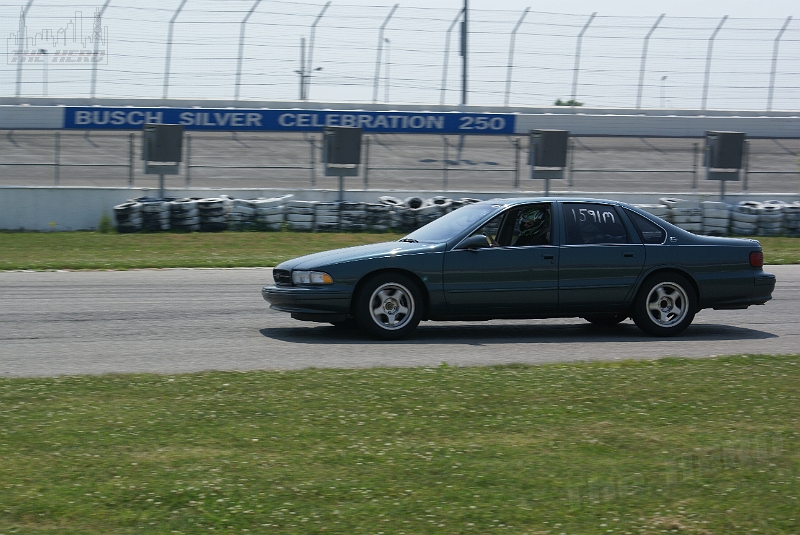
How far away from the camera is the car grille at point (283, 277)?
9375mm

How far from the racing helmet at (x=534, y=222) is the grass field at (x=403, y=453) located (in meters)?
2.55

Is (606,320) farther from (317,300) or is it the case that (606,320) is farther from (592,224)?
(317,300)

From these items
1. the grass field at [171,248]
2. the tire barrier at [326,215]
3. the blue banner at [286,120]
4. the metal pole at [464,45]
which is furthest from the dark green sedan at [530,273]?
the metal pole at [464,45]

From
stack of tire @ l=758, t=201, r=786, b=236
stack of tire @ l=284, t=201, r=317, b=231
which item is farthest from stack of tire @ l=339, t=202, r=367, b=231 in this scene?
stack of tire @ l=758, t=201, r=786, b=236

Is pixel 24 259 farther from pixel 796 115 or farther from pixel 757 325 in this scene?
pixel 796 115

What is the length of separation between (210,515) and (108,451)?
113 centimetres

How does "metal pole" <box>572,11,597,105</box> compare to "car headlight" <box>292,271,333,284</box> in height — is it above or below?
above

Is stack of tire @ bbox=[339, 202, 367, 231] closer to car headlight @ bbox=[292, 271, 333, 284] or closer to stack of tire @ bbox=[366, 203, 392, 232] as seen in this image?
stack of tire @ bbox=[366, 203, 392, 232]

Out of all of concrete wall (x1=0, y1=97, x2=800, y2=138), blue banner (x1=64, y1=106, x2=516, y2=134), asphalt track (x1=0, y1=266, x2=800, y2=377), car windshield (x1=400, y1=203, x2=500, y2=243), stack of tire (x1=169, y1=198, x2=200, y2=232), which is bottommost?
asphalt track (x1=0, y1=266, x2=800, y2=377)

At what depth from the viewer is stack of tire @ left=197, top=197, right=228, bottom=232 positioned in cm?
2045

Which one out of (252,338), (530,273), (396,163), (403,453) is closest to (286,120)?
(396,163)

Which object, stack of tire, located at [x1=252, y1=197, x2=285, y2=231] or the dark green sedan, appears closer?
the dark green sedan

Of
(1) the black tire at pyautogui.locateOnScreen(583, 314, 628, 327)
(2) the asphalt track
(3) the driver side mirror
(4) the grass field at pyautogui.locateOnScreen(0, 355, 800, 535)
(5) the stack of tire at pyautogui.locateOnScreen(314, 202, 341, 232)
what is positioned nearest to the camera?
(4) the grass field at pyautogui.locateOnScreen(0, 355, 800, 535)

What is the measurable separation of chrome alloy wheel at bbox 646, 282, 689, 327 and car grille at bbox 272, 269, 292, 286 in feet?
11.8
